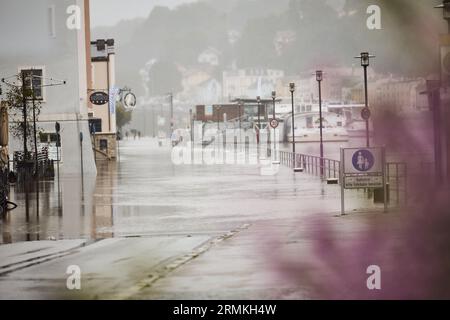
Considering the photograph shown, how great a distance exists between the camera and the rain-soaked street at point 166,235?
11.6m

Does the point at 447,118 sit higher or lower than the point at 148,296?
higher

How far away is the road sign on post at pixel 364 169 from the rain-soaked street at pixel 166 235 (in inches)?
30.6

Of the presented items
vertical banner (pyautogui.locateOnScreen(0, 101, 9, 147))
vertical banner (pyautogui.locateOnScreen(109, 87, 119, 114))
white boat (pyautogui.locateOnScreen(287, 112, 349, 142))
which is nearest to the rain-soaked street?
vertical banner (pyautogui.locateOnScreen(0, 101, 9, 147))

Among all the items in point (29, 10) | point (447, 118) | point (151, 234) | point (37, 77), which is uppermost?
point (29, 10)

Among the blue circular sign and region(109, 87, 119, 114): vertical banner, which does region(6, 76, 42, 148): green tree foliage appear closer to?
region(109, 87, 119, 114): vertical banner

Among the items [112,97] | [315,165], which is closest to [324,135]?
[112,97]

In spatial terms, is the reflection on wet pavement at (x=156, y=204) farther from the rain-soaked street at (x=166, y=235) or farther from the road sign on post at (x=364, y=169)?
the road sign on post at (x=364, y=169)

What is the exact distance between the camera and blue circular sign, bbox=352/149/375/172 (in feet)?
68.3

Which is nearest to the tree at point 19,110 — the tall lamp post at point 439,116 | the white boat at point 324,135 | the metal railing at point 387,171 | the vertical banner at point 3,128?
the metal railing at point 387,171
